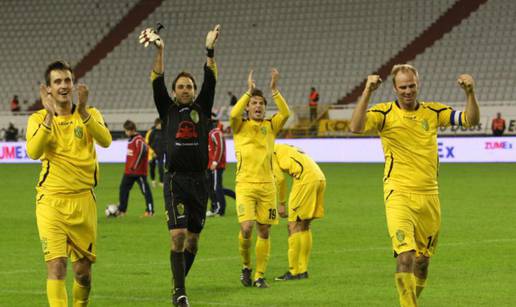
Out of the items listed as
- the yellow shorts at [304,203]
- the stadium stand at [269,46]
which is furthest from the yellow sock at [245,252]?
the stadium stand at [269,46]

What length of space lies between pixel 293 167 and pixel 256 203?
3.37ft

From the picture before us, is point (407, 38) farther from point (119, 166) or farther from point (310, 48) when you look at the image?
point (119, 166)

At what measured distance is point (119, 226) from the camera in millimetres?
18438

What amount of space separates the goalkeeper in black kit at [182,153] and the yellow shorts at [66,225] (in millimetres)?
1687

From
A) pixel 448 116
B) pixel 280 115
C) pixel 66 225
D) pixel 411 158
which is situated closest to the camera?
pixel 66 225

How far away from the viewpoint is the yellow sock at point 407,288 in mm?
8672

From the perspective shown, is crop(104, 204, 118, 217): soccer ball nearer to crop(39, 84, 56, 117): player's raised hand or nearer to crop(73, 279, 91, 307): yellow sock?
crop(73, 279, 91, 307): yellow sock

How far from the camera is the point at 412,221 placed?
8.95m

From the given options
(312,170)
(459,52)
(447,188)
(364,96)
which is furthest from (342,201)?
(459,52)

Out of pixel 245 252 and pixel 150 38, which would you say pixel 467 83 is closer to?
pixel 150 38

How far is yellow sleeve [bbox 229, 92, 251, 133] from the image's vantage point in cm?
1181

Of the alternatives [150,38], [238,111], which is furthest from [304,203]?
[150,38]

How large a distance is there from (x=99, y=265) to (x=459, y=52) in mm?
32904

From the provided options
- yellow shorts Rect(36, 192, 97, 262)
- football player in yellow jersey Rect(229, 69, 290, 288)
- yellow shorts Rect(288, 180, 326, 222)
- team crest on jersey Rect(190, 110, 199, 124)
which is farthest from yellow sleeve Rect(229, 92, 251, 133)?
yellow shorts Rect(36, 192, 97, 262)
